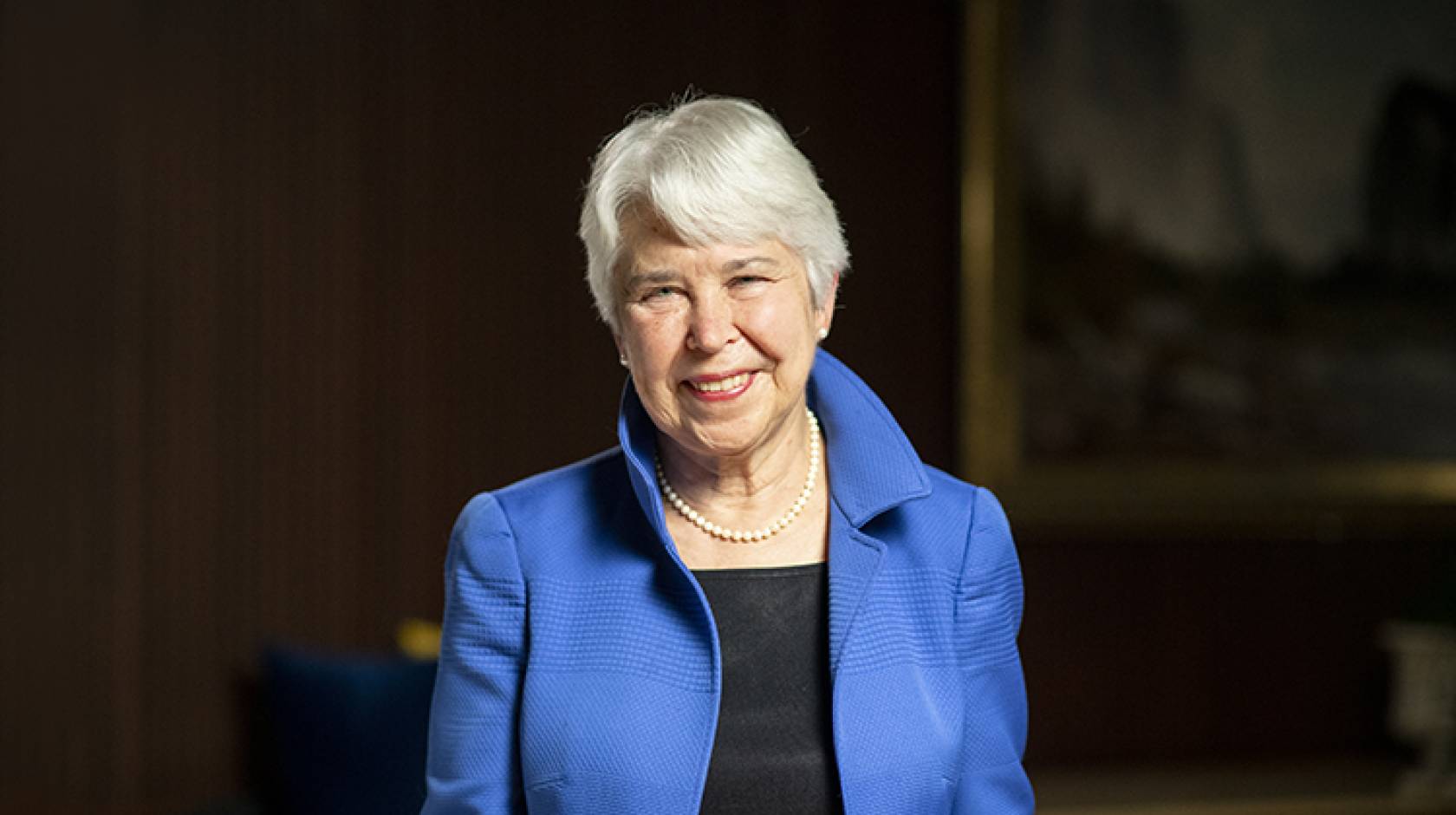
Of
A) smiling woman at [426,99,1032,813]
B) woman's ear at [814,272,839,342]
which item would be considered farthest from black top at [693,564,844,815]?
woman's ear at [814,272,839,342]

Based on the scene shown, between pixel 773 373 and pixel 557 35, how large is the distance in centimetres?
257

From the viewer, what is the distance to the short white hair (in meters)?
1.51

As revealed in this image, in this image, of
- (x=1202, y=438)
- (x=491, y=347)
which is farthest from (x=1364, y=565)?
(x=491, y=347)

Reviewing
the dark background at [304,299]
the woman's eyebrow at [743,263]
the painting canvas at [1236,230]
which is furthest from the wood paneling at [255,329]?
the woman's eyebrow at [743,263]

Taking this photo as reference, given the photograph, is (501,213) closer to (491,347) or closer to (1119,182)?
(491,347)

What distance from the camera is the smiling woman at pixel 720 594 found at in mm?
1515

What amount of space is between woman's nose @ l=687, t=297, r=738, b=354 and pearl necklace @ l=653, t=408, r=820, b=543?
0.23 m

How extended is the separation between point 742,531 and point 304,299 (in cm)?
243

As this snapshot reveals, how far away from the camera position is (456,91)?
12.7 ft

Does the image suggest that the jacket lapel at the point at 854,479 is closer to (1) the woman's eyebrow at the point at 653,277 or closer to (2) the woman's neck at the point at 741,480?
(2) the woman's neck at the point at 741,480

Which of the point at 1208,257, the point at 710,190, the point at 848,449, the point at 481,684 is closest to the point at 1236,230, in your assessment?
the point at 1208,257

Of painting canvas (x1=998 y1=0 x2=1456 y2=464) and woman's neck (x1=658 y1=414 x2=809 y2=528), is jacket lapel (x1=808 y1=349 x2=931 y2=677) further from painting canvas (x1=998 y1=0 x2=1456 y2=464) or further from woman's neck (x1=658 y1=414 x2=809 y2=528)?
painting canvas (x1=998 y1=0 x2=1456 y2=464)

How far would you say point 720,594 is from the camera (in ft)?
5.31

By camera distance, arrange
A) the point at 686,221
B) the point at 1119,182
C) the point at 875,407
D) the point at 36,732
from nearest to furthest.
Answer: the point at 686,221, the point at 875,407, the point at 36,732, the point at 1119,182
